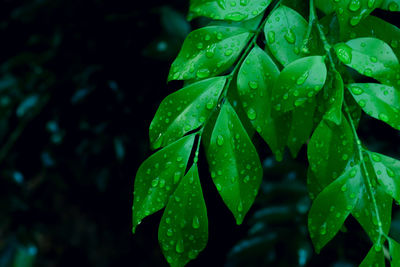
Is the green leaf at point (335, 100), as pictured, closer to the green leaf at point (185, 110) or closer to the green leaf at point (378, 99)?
the green leaf at point (378, 99)

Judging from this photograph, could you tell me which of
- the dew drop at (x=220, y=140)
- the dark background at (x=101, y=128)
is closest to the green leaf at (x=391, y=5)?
the dew drop at (x=220, y=140)

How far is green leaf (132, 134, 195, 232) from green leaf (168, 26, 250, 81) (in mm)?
116

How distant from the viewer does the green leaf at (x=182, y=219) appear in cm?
66

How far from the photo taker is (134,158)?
1694 mm

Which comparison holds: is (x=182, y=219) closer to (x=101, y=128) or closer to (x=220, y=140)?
(x=220, y=140)

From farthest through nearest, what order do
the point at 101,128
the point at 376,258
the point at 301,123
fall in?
1. the point at 101,128
2. the point at 301,123
3. the point at 376,258

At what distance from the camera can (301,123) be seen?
2.36 ft

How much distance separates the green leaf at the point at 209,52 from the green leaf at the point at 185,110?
0.02 m

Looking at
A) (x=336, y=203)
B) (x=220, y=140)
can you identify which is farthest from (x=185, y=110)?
(x=336, y=203)

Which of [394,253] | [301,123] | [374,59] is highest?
[374,59]

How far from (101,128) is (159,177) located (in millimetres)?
1052

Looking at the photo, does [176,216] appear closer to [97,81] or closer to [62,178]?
[97,81]

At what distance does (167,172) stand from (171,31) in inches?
37.2

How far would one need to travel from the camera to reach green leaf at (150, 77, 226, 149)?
670 millimetres
